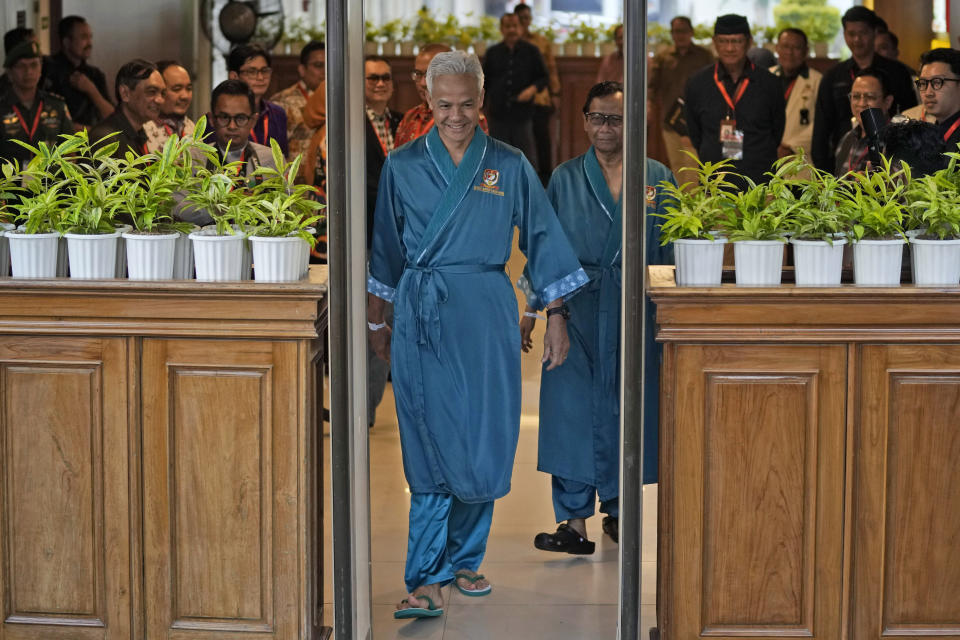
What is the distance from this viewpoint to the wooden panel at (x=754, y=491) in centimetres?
291

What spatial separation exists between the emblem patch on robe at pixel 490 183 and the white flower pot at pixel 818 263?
2.79 feet

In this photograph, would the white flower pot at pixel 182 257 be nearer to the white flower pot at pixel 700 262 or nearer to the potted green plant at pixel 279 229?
the potted green plant at pixel 279 229

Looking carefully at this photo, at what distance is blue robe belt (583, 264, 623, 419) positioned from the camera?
3.87 metres

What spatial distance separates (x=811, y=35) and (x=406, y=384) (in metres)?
8.12

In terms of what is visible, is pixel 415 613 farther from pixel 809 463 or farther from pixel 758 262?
pixel 758 262

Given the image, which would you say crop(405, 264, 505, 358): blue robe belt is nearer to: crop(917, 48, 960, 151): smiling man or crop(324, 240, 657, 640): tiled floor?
crop(324, 240, 657, 640): tiled floor

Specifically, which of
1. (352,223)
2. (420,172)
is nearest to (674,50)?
(420,172)

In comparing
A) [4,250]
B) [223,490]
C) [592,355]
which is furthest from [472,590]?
[4,250]

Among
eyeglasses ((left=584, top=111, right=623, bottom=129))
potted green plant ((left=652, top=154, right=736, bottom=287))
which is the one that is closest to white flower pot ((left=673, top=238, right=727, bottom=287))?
potted green plant ((left=652, top=154, right=736, bottom=287))

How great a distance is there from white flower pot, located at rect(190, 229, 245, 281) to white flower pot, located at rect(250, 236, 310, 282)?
0.16 ft

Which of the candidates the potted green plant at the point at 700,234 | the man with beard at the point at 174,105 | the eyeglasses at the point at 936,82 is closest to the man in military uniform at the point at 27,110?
the man with beard at the point at 174,105

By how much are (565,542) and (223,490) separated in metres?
1.39

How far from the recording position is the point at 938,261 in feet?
9.62

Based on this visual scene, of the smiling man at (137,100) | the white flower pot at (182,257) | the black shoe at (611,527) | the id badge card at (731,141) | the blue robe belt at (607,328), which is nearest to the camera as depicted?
the white flower pot at (182,257)
